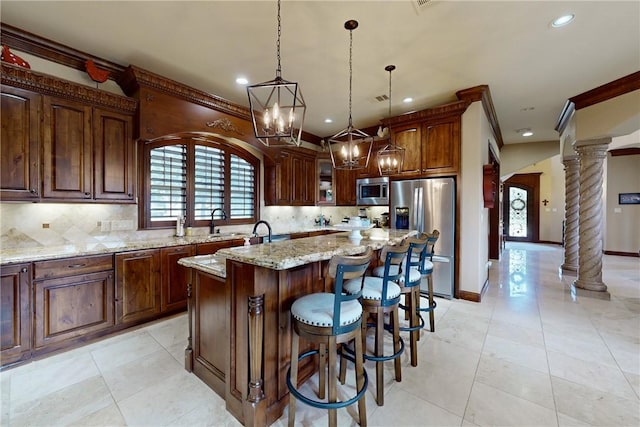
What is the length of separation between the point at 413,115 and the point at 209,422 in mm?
4548

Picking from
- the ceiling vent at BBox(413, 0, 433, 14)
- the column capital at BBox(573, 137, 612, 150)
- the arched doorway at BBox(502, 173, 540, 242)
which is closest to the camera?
the ceiling vent at BBox(413, 0, 433, 14)

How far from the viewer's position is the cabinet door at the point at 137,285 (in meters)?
2.84

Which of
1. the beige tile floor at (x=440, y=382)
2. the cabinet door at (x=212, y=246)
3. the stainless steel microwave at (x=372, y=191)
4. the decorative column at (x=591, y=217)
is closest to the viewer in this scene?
the beige tile floor at (x=440, y=382)

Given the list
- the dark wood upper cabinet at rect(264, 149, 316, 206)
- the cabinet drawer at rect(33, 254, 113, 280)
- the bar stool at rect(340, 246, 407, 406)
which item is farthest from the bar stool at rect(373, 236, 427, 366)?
the dark wood upper cabinet at rect(264, 149, 316, 206)

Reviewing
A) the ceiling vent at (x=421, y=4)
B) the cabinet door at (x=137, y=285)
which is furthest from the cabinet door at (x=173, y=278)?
the ceiling vent at (x=421, y=4)

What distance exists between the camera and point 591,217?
4203mm

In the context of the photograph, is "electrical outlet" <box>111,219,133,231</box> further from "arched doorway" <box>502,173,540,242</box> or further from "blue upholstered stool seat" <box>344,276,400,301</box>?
"arched doorway" <box>502,173,540,242</box>

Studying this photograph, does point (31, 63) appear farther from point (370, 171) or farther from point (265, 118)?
point (370, 171)

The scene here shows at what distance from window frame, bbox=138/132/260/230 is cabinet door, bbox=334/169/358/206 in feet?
6.08

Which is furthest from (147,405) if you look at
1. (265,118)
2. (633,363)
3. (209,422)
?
(633,363)

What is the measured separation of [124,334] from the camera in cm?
288

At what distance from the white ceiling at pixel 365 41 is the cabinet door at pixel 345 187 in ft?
6.90

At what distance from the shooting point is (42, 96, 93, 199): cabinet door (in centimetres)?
257

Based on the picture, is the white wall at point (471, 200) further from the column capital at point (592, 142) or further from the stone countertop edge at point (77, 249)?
the stone countertop edge at point (77, 249)
